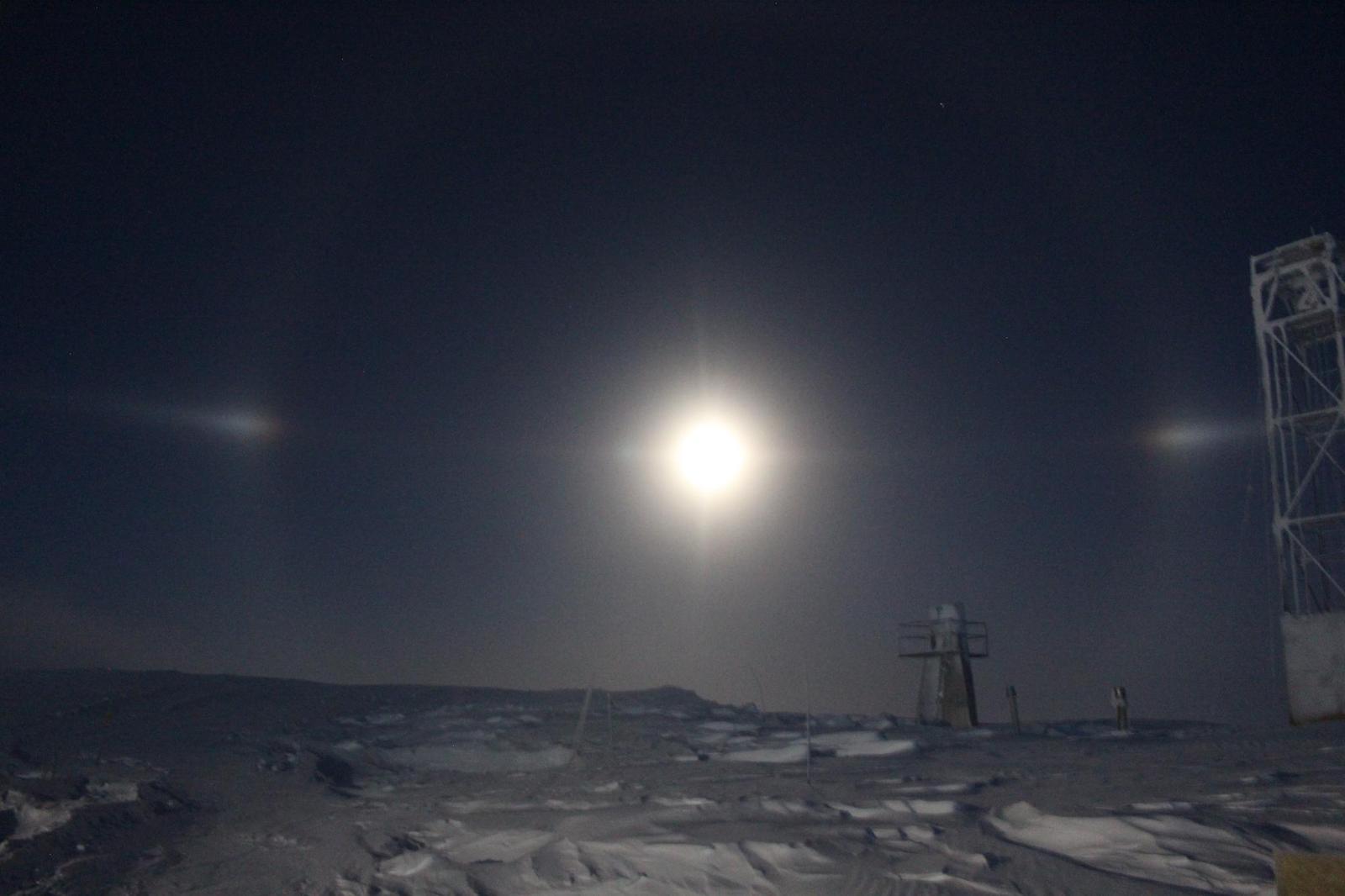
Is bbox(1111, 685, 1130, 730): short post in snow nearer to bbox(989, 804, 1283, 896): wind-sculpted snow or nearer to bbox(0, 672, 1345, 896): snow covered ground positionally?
bbox(0, 672, 1345, 896): snow covered ground

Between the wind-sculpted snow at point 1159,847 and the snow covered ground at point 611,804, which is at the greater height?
the wind-sculpted snow at point 1159,847

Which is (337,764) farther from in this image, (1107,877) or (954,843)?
(1107,877)

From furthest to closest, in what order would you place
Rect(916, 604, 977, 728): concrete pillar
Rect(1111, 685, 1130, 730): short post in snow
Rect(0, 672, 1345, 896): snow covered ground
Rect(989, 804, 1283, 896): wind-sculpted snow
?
1. Rect(916, 604, 977, 728): concrete pillar
2. Rect(1111, 685, 1130, 730): short post in snow
3. Rect(0, 672, 1345, 896): snow covered ground
4. Rect(989, 804, 1283, 896): wind-sculpted snow

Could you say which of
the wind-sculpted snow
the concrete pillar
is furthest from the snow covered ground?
the concrete pillar

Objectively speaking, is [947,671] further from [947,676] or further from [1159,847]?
[1159,847]

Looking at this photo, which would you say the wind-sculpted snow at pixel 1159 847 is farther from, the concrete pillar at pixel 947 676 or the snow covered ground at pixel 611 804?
the concrete pillar at pixel 947 676

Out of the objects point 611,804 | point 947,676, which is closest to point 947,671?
point 947,676

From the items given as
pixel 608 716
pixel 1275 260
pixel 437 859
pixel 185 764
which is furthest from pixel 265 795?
pixel 1275 260

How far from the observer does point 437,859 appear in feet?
25.7

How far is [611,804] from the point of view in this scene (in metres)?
9.91

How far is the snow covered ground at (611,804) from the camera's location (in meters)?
7.02

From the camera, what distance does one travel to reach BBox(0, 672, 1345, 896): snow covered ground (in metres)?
7.02

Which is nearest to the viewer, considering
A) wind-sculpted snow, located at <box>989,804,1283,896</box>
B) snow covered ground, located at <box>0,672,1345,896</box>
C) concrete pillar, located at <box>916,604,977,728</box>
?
wind-sculpted snow, located at <box>989,804,1283,896</box>

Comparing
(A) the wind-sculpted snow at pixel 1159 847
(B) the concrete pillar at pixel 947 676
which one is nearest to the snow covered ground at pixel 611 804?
(A) the wind-sculpted snow at pixel 1159 847
